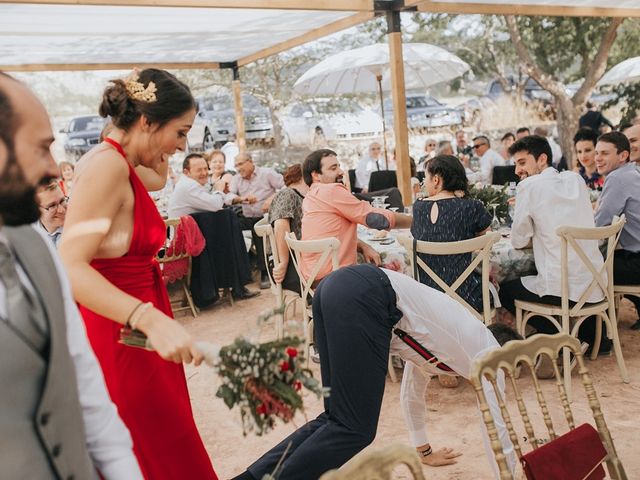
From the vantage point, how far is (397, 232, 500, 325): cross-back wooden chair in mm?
3188

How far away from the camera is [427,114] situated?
18875 millimetres

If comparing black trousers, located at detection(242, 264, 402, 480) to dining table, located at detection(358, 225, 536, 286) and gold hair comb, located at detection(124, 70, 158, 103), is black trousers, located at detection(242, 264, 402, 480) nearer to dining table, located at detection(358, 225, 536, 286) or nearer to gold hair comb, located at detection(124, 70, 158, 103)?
gold hair comb, located at detection(124, 70, 158, 103)

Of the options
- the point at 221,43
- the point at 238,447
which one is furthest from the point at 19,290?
the point at 221,43

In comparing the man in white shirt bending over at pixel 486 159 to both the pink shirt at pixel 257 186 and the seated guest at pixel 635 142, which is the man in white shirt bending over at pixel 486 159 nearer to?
the pink shirt at pixel 257 186

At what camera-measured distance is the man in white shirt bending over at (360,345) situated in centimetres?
185

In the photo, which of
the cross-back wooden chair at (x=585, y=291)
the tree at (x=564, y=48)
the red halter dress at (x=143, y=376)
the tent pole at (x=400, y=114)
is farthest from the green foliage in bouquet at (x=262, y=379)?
the tree at (x=564, y=48)

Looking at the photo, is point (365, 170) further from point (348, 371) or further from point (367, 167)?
point (348, 371)

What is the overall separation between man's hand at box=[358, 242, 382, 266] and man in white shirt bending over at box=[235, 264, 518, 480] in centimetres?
182

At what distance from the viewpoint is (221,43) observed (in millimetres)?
8266

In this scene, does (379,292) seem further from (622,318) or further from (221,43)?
(221,43)

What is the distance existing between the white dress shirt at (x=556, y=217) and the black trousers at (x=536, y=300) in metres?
0.06

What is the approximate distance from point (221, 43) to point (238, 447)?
6377mm

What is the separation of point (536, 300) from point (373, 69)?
5363mm

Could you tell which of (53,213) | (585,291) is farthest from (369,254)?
(53,213)
